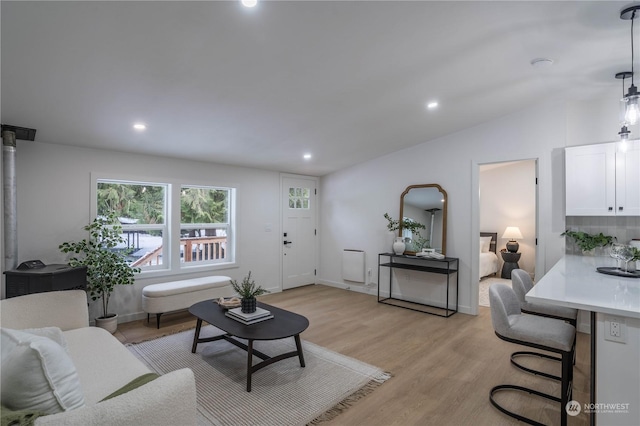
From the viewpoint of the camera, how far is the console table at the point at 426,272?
4.57m

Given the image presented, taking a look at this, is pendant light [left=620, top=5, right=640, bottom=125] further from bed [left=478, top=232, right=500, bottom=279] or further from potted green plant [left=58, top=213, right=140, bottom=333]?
potted green plant [left=58, top=213, right=140, bottom=333]

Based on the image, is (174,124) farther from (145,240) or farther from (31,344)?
(31,344)

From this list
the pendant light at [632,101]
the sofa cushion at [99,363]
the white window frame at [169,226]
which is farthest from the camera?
the white window frame at [169,226]

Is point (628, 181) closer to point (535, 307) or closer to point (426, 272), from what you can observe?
point (535, 307)

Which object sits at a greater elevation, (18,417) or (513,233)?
(513,233)

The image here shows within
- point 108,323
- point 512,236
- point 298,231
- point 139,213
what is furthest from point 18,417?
point 512,236

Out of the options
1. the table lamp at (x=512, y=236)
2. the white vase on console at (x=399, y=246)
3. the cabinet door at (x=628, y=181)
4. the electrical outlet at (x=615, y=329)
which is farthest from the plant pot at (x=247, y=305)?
the table lamp at (x=512, y=236)

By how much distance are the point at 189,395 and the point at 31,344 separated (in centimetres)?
61

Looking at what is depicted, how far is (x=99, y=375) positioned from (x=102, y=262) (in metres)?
2.18

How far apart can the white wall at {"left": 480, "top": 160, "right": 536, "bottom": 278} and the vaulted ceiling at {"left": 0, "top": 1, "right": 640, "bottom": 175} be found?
3.52 m

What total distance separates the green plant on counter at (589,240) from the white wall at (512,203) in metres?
3.16

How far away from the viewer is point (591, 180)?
140 inches

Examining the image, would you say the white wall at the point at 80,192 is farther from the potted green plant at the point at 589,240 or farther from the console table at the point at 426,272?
the potted green plant at the point at 589,240

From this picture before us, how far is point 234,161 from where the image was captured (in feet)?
16.4
